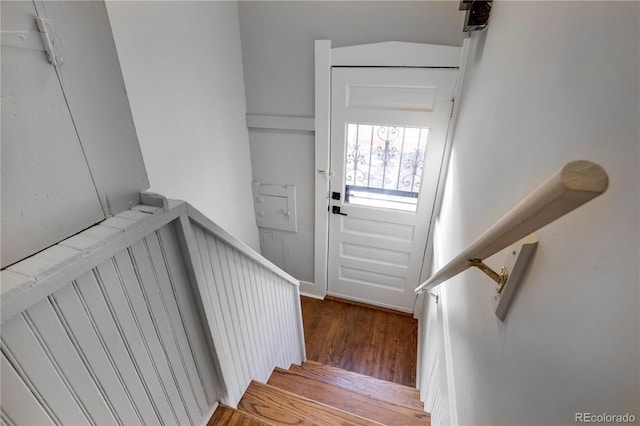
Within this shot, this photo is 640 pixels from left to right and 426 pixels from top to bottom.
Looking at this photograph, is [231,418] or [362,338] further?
[362,338]

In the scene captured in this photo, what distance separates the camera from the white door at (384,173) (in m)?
2.00

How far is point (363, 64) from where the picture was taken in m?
1.99

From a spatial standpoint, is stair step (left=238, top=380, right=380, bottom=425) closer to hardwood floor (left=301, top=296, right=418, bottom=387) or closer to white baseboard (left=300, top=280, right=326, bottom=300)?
hardwood floor (left=301, top=296, right=418, bottom=387)

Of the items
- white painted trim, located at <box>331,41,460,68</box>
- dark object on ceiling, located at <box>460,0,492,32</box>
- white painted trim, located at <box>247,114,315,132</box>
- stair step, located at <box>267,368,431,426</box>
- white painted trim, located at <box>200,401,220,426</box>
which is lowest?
stair step, located at <box>267,368,431,426</box>

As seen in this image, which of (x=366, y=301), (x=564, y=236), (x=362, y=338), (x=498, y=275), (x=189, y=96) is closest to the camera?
(x=564, y=236)

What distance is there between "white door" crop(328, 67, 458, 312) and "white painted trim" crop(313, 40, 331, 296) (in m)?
0.05

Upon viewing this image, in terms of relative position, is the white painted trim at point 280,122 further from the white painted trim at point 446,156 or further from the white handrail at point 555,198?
the white handrail at point 555,198

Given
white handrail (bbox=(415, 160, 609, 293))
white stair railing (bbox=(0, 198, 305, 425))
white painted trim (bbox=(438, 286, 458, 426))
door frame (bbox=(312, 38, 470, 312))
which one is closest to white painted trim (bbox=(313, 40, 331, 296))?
door frame (bbox=(312, 38, 470, 312))

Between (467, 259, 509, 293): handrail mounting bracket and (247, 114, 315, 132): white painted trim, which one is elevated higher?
(247, 114, 315, 132): white painted trim

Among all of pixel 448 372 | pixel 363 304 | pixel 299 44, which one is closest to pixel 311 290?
pixel 363 304

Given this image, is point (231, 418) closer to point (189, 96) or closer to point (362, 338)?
point (362, 338)

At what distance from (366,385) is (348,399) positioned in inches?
10.5

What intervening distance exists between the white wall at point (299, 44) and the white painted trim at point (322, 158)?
7 centimetres

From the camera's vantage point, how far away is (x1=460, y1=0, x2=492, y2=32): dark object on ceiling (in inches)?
52.8
